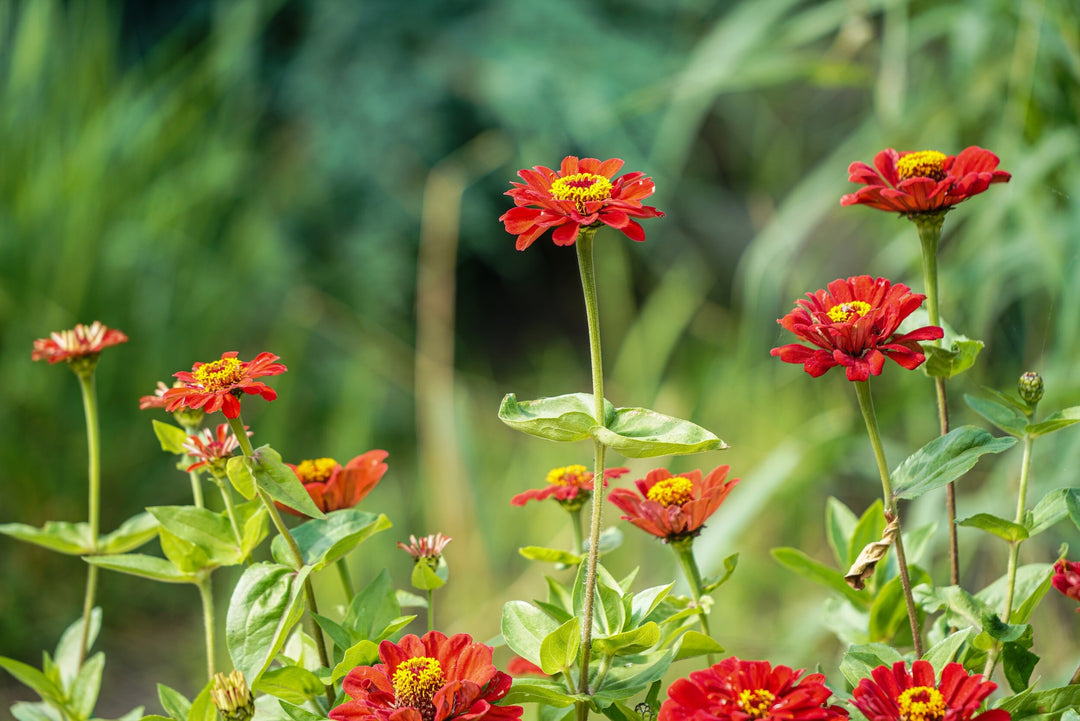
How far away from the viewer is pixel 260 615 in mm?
260

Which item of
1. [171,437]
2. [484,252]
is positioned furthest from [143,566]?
[484,252]

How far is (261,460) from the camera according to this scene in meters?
0.26

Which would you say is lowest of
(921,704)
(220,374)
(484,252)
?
(921,704)

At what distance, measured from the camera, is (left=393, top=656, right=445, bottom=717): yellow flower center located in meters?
0.23

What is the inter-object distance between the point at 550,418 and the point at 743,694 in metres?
0.08

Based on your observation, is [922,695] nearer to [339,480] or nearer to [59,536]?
[339,480]

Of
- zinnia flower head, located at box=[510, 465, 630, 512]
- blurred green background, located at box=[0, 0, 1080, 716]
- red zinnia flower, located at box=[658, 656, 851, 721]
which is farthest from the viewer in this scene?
blurred green background, located at box=[0, 0, 1080, 716]

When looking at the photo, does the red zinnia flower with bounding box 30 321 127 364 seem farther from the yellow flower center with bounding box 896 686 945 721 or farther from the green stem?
the yellow flower center with bounding box 896 686 945 721

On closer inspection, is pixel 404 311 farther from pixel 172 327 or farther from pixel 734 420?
pixel 734 420

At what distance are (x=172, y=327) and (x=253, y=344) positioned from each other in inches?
9.0

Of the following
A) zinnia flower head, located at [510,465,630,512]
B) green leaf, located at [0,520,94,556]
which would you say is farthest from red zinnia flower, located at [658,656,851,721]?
green leaf, located at [0,520,94,556]

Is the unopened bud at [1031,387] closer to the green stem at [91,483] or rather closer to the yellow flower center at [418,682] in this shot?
the yellow flower center at [418,682]

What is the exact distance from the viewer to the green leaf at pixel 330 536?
0.26 meters

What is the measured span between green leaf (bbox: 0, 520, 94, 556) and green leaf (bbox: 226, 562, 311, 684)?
12cm
